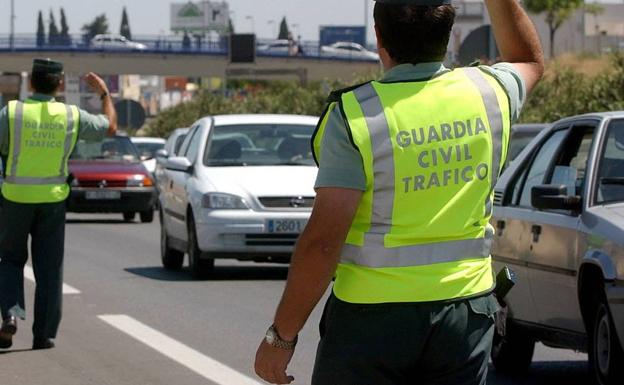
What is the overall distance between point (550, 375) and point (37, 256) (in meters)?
3.30

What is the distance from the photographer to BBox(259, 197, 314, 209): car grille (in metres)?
16.1

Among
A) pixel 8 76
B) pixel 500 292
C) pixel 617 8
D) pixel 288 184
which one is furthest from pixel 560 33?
pixel 500 292

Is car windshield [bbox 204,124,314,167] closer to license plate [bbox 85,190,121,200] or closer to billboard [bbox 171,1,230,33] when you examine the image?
license plate [bbox 85,190,121,200]

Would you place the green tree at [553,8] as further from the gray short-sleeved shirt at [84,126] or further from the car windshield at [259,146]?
the gray short-sleeved shirt at [84,126]

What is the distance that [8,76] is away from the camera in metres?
44.1

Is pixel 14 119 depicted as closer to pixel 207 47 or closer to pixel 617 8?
pixel 207 47

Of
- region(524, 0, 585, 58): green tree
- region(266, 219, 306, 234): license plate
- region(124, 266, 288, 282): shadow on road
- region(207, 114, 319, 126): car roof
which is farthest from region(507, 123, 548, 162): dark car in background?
region(524, 0, 585, 58): green tree

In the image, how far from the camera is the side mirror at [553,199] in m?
8.92

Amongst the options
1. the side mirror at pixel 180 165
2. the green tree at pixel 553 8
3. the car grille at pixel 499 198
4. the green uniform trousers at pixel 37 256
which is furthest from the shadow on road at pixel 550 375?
the green tree at pixel 553 8

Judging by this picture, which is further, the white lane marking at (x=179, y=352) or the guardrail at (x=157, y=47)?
the guardrail at (x=157, y=47)

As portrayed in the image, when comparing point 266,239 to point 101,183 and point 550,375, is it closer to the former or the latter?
point 550,375

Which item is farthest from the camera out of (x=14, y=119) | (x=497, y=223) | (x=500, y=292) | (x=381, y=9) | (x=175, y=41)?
(x=175, y=41)

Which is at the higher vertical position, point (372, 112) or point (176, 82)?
point (372, 112)

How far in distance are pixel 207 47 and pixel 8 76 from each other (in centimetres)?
6447
